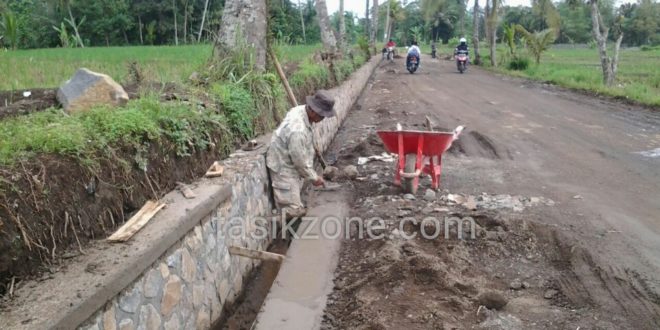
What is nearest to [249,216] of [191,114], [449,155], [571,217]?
[191,114]

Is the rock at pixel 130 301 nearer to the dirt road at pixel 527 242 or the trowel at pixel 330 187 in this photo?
the dirt road at pixel 527 242

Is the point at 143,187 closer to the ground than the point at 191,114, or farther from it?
closer to the ground

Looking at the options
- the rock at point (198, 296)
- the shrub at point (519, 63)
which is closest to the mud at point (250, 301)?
the rock at point (198, 296)

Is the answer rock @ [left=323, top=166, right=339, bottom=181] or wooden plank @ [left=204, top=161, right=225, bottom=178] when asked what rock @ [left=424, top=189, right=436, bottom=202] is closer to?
rock @ [left=323, top=166, right=339, bottom=181]

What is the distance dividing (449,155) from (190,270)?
227 inches

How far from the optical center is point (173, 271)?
3.39 metres

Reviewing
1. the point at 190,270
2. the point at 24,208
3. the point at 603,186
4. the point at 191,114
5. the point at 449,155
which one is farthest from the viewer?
the point at 449,155

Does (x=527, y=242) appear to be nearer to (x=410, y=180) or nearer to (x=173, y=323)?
(x=410, y=180)

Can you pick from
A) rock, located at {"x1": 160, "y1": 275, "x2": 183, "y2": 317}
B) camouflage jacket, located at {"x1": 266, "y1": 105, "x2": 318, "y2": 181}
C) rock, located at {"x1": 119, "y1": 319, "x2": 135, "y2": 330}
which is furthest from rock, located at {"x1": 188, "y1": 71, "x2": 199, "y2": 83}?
rock, located at {"x1": 119, "y1": 319, "x2": 135, "y2": 330}

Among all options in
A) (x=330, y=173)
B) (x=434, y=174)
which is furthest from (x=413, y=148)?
(x=330, y=173)

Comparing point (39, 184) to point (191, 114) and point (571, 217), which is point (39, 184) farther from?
point (571, 217)

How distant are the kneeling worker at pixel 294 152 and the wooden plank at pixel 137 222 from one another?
75.0 inches

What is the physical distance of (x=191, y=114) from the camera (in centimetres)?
481

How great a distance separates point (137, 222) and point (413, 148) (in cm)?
367
